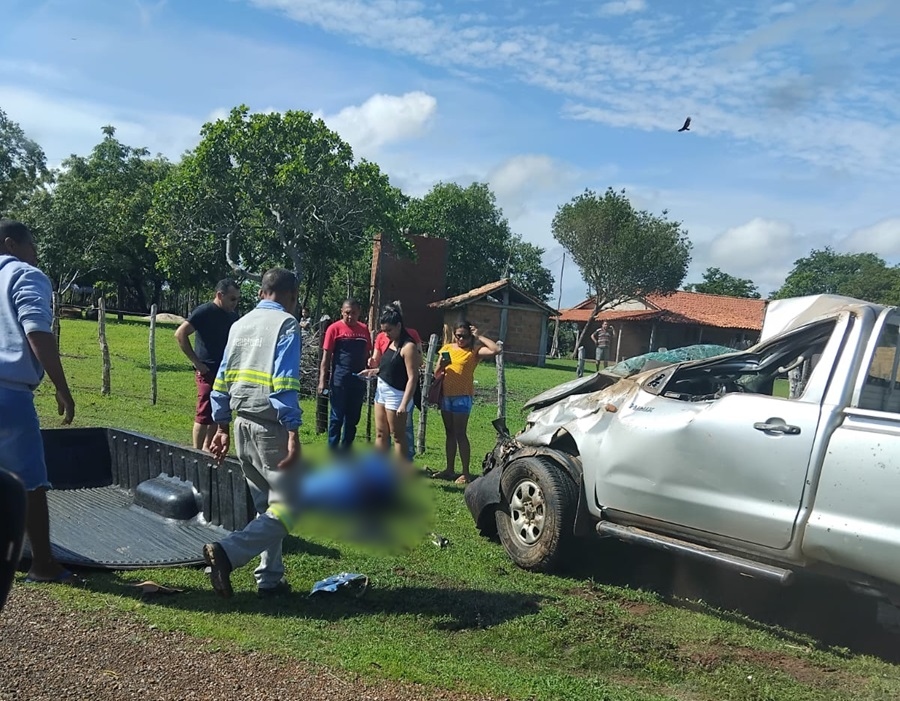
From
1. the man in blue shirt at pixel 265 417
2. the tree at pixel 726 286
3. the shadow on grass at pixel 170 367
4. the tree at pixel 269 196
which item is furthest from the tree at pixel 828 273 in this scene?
the man in blue shirt at pixel 265 417

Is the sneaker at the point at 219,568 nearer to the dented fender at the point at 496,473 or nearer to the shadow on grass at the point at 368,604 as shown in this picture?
the shadow on grass at the point at 368,604

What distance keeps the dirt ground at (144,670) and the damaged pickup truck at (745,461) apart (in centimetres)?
207

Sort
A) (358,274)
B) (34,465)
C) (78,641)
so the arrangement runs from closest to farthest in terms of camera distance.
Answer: (78,641), (34,465), (358,274)

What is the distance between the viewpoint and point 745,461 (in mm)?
4766

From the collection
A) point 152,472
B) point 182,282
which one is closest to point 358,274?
point 182,282

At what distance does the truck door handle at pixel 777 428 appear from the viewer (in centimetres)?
460

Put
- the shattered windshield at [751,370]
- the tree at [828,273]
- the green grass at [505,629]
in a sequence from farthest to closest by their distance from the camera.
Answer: the tree at [828,273] < the shattered windshield at [751,370] < the green grass at [505,629]

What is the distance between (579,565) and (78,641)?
3539 millimetres

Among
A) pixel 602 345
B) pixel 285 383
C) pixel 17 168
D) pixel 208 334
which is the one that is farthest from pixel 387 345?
pixel 17 168

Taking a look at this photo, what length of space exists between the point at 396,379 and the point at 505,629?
405cm

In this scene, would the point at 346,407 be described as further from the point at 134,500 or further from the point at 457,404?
the point at 134,500

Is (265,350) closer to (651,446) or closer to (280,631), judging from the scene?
(280,631)

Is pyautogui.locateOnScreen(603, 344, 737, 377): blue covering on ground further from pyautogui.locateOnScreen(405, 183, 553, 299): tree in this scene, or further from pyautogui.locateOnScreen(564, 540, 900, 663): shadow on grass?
pyautogui.locateOnScreen(405, 183, 553, 299): tree

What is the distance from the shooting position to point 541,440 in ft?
20.4
